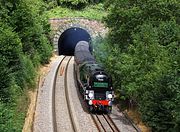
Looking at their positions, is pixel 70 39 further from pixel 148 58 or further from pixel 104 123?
pixel 104 123

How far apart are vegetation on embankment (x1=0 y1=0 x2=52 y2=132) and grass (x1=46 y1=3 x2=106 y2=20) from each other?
76.7ft

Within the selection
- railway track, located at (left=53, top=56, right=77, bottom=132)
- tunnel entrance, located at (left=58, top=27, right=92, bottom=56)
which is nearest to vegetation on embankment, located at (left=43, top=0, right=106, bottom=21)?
tunnel entrance, located at (left=58, top=27, right=92, bottom=56)

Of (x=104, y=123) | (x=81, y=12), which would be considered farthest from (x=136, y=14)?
(x=81, y=12)

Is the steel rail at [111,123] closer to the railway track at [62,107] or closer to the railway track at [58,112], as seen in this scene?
the railway track at [58,112]

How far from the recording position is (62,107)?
33.7 metres

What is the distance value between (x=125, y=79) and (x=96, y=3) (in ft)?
144

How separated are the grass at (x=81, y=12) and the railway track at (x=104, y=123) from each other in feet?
121

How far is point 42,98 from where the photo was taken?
119 ft

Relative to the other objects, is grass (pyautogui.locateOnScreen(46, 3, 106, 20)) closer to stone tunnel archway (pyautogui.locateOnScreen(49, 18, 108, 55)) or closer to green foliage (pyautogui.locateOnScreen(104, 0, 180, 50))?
stone tunnel archway (pyautogui.locateOnScreen(49, 18, 108, 55))

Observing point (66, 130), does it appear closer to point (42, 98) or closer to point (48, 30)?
point (42, 98)

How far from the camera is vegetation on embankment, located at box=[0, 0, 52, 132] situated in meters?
24.3

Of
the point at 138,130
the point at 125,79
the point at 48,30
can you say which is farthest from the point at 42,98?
the point at 48,30

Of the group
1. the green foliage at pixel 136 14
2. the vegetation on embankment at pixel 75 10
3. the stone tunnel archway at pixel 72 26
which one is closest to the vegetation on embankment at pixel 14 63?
the green foliage at pixel 136 14

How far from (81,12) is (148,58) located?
40509 millimetres
